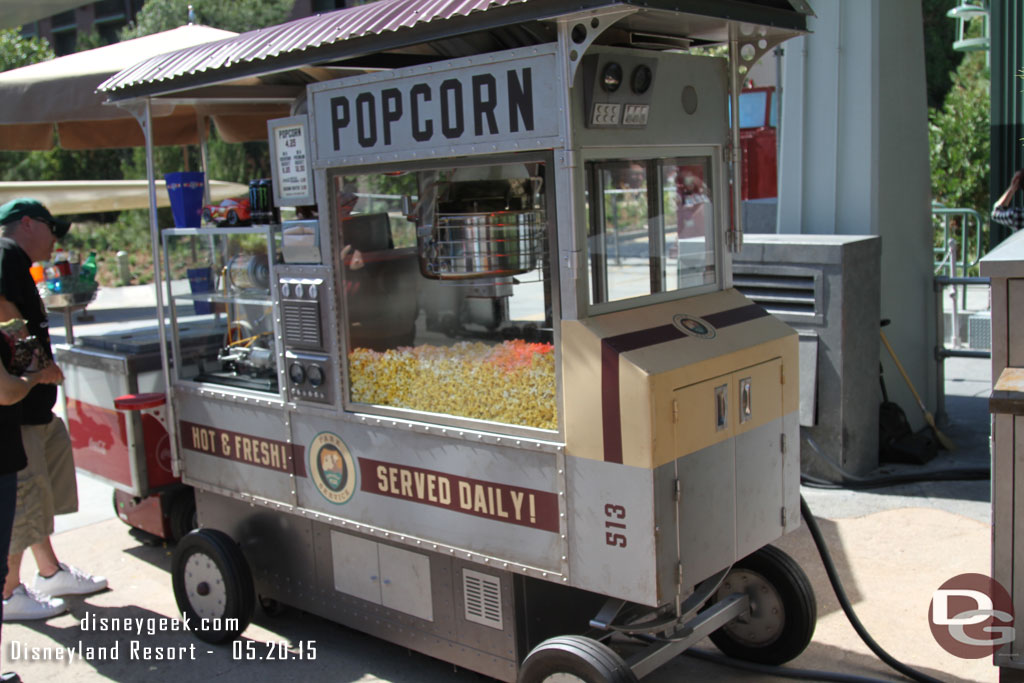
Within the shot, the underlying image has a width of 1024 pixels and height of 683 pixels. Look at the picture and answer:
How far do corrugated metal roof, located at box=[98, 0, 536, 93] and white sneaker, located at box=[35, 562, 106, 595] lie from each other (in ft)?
8.08

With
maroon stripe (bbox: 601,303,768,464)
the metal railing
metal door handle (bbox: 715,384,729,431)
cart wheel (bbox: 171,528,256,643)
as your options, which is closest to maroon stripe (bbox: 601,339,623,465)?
maroon stripe (bbox: 601,303,768,464)

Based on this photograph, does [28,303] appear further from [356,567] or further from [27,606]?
[356,567]

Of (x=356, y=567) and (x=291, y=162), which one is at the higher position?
(x=291, y=162)

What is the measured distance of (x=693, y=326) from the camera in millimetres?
3381

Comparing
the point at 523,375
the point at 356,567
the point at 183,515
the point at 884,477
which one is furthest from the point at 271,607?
the point at 884,477

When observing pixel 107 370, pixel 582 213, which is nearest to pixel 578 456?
pixel 582 213

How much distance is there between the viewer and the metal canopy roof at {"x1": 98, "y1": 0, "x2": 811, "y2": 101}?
297 cm

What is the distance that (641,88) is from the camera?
3.26 m

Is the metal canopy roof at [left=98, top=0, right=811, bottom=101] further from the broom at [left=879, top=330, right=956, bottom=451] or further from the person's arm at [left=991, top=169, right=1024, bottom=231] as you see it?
the person's arm at [left=991, top=169, right=1024, bottom=231]

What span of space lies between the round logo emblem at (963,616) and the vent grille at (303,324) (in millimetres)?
2823

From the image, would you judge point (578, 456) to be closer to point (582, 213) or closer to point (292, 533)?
point (582, 213)

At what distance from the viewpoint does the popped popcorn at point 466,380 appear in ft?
10.9

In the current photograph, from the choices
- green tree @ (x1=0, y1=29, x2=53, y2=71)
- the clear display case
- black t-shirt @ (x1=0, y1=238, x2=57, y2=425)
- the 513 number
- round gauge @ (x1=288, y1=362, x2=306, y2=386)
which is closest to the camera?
the 513 number

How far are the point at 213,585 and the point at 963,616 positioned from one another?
133 inches
